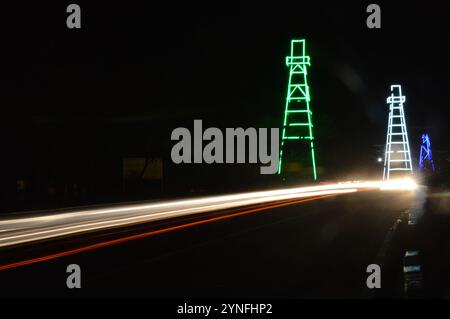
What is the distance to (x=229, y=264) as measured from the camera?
39.8ft

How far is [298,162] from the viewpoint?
55.7m

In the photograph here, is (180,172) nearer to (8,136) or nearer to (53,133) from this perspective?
(53,133)

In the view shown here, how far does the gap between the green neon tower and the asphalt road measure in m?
32.7

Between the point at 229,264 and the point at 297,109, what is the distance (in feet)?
138

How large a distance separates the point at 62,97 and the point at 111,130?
689 centimetres

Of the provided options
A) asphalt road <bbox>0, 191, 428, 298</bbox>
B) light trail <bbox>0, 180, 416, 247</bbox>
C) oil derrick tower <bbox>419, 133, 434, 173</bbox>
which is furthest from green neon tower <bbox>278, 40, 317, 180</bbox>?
oil derrick tower <bbox>419, 133, 434, 173</bbox>

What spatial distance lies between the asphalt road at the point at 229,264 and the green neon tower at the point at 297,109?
1286 inches

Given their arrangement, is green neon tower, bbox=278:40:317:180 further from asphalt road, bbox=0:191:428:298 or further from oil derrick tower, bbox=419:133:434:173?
oil derrick tower, bbox=419:133:434:173

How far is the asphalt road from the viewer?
31.6ft

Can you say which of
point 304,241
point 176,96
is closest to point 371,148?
point 176,96

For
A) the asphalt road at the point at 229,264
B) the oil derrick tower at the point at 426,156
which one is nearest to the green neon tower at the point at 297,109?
the asphalt road at the point at 229,264

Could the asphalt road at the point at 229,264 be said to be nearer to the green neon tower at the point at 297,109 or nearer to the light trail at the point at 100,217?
the light trail at the point at 100,217

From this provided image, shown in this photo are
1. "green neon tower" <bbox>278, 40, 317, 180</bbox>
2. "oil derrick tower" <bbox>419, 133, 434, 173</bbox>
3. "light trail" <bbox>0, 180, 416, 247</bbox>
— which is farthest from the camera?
"oil derrick tower" <bbox>419, 133, 434, 173</bbox>

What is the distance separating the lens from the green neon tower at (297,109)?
5181cm
